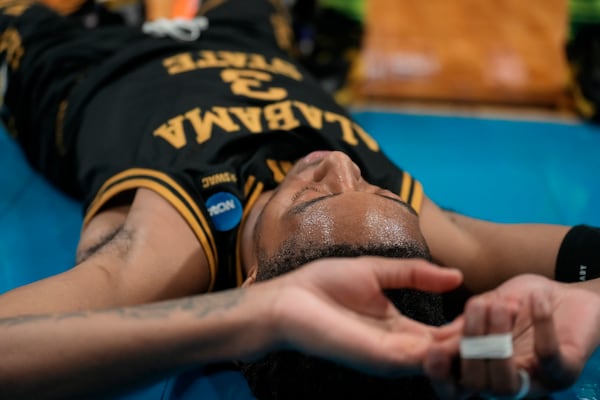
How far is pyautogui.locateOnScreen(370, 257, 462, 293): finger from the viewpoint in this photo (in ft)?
2.06

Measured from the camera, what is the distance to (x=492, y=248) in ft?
3.53

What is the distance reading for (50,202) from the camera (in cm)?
144

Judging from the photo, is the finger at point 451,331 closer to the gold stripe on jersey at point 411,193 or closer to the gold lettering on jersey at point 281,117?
the gold stripe on jersey at point 411,193

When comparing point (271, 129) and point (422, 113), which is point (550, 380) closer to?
point (271, 129)

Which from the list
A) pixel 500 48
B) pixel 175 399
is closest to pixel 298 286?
pixel 175 399

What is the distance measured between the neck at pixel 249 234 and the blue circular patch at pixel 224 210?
19 millimetres

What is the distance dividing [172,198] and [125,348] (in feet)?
1.35

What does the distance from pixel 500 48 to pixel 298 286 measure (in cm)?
187

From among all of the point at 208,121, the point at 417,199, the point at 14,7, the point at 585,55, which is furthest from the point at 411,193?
the point at 585,55

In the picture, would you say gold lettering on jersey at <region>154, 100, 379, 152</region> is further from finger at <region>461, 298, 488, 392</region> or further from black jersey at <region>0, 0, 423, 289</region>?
finger at <region>461, 298, 488, 392</region>

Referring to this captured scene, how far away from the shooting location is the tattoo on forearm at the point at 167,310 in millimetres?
656

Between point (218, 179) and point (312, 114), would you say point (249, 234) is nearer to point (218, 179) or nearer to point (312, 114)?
point (218, 179)

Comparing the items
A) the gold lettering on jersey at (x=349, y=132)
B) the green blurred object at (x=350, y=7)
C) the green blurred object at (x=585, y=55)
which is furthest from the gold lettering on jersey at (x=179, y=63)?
the green blurred object at (x=585, y=55)

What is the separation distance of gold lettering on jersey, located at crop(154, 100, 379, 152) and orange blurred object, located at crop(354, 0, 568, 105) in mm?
1024
